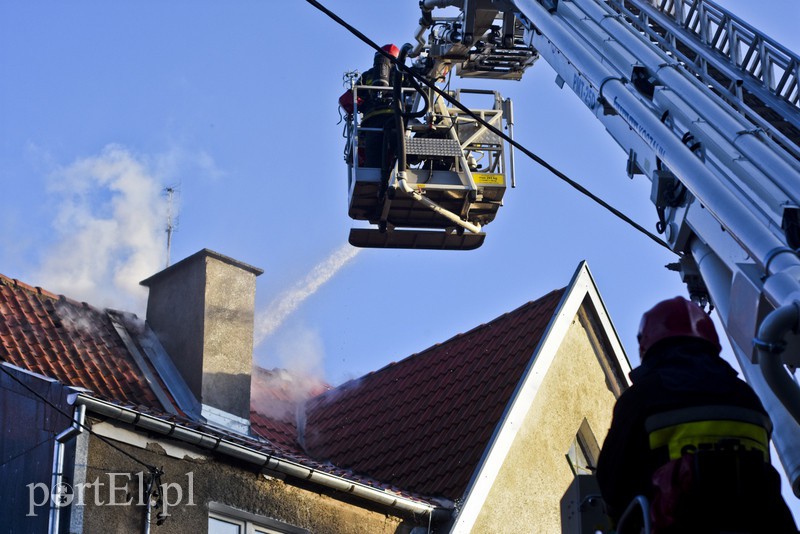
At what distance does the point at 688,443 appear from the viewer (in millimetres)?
4977

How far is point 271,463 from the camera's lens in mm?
10539

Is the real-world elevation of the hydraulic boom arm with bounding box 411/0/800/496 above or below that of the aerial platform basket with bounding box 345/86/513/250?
below

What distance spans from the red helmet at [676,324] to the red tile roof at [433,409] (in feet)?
22.2

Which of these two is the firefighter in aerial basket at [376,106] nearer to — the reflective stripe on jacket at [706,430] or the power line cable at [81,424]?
the power line cable at [81,424]

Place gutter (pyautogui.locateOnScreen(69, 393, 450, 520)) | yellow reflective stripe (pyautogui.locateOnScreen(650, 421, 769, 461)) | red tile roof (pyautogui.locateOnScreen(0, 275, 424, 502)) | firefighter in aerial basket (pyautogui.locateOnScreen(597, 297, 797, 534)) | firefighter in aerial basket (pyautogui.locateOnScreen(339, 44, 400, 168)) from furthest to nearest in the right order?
1. firefighter in aerial basket (pyautogui.locateOnScreen(339, 44, 400, 168))
2. red tile roof (pyautogui.locateOnScreen(0, 275, 424, 502))
3. gutter (pyautogui.locateOnScreen(69, 393, 450, 520))
4. yellow reflective stripe (pyautogui.locateOnScreen(650, 421, 769, 461))
5. firefighter in aerial basket (pyautogui.locateOnScreen(597, 297, 797, 534))

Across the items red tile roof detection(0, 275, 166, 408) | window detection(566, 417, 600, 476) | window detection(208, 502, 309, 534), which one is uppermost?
red tile roof detection(0, 275, 166, 408)

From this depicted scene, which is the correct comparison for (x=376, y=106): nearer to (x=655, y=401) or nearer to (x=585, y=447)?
(x=585, y=447)

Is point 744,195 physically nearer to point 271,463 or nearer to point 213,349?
point 271,463

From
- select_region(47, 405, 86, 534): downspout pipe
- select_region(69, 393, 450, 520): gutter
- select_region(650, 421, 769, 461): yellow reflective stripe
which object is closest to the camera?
select_region(650, 421, 769, 461): yellow reflective stripe

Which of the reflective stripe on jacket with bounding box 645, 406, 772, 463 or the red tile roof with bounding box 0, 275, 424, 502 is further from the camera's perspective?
the red tile roof with bounding box 0, 275, 424, 502

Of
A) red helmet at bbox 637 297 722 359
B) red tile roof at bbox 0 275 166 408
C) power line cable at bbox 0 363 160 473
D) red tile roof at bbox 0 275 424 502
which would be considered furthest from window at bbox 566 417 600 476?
red helmet at bbox 637 297 722 359

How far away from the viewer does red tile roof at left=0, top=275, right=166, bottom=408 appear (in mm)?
11203

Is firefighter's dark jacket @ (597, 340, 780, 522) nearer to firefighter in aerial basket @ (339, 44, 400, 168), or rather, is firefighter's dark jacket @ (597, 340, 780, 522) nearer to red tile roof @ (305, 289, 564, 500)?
red tile roof @ (305, 289, 564, 500)

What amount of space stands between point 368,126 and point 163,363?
4047mm
